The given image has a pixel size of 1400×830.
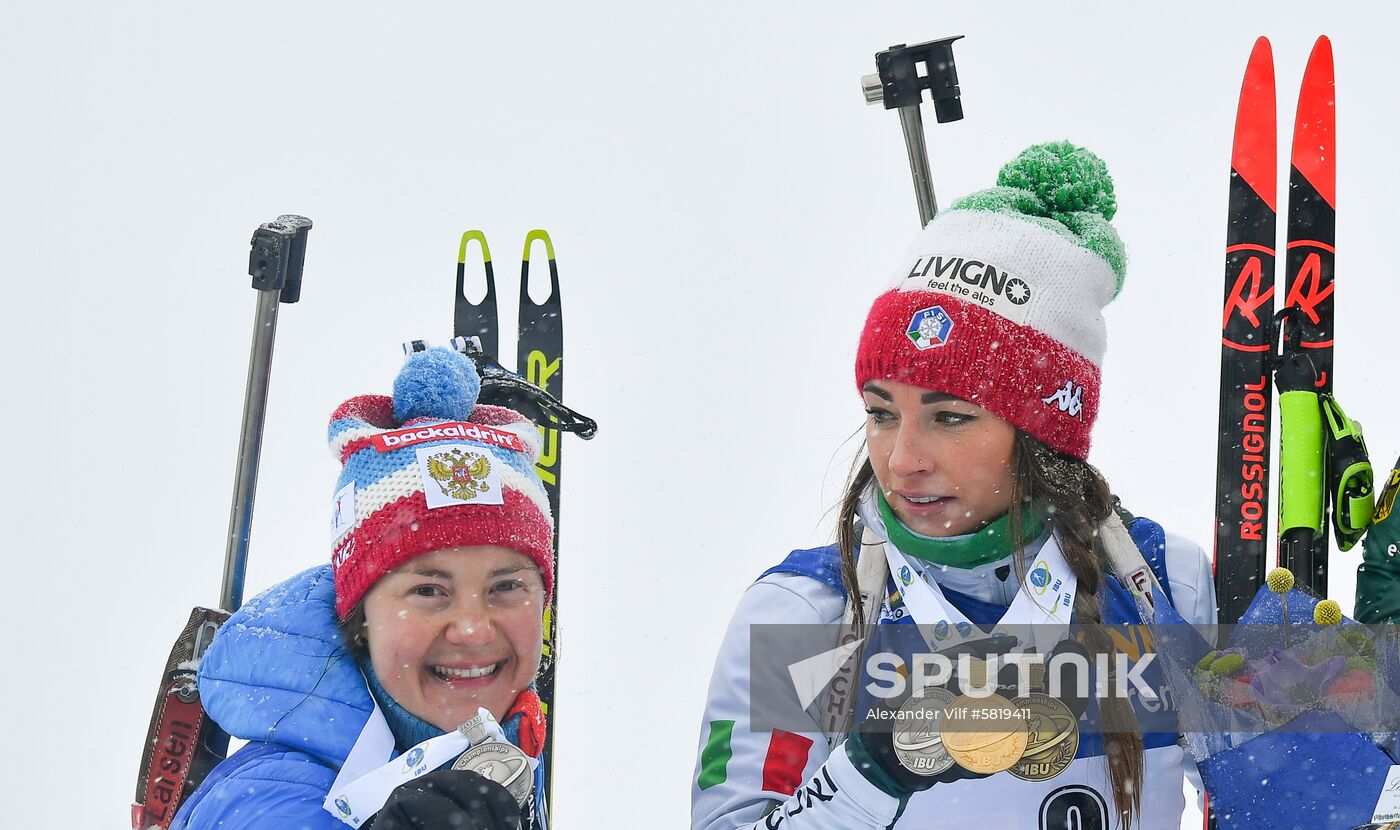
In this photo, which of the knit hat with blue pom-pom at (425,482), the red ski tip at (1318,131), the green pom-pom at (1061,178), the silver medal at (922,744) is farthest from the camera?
the red ski tip at (1318,131)

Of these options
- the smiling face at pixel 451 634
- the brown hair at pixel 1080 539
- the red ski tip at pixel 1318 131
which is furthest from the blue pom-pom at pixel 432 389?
the red ski tip at pixel 1318 131

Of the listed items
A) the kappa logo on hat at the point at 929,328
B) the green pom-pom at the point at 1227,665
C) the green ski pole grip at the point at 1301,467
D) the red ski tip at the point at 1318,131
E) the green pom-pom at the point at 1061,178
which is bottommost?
the green pom-pom at the point at 1227,665

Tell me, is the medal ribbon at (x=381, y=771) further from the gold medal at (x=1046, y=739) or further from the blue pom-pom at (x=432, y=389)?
the gold medal at (x=1046, y=739)

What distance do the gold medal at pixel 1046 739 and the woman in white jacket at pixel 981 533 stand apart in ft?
0.04

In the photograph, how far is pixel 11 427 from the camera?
5.71m

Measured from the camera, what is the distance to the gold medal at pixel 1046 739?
2.12 meters

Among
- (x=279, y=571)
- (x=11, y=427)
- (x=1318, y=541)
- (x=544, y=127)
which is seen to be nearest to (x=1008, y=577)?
(x=1318, y=541)

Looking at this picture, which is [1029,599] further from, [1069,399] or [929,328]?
[929,328]

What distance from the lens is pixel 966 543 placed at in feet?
7.59

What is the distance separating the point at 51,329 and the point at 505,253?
6.71 ft

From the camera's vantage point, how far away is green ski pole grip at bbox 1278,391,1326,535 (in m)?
2.62

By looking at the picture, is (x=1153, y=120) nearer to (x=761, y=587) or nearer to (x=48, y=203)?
(x=761, y=587)

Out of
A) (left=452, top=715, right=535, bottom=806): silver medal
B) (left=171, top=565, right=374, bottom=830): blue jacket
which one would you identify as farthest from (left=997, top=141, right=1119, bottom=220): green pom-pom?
(left=171, top=565, right=374, bottom=830): blue jacket

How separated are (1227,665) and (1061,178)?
90cm
